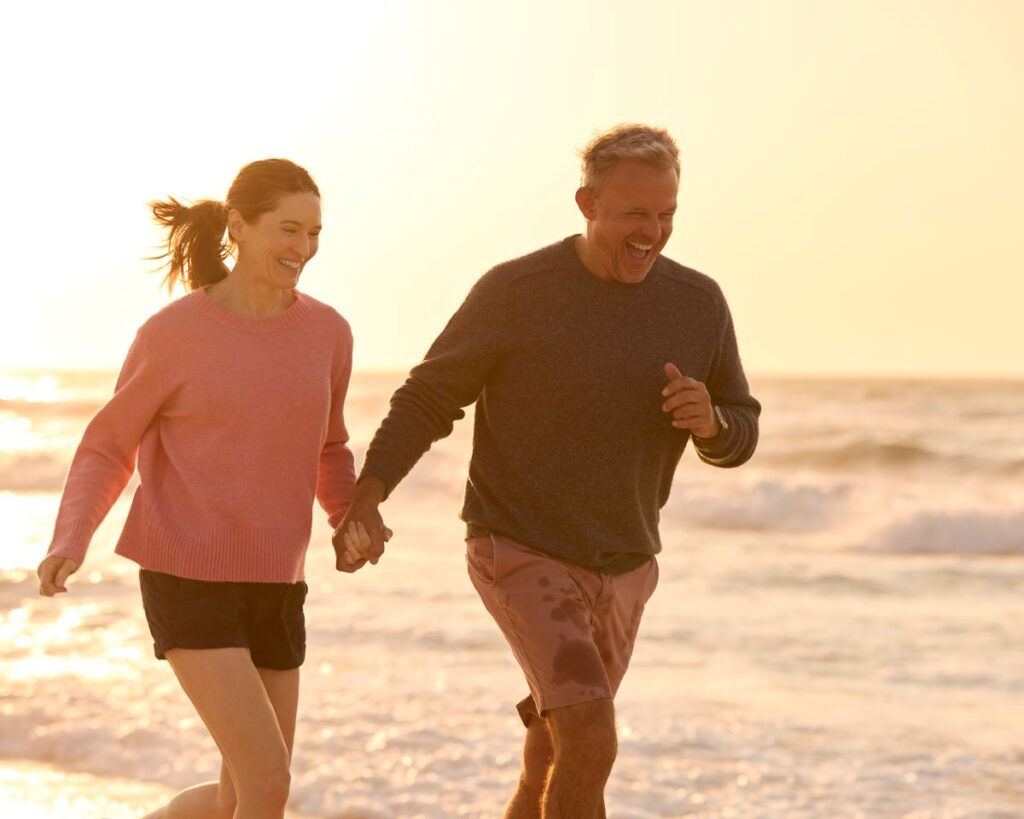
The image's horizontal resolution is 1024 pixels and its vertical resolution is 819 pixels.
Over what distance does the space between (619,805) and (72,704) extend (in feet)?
9.52

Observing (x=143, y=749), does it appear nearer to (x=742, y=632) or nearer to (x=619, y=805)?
(x=619, y=805)

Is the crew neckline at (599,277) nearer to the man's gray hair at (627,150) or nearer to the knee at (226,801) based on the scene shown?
the man's gray hair at (627,150)

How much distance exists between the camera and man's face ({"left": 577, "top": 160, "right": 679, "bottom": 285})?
406 centimetres

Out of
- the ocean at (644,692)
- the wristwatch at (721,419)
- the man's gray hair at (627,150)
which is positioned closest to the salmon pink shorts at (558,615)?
the wristwatch at (721,419)

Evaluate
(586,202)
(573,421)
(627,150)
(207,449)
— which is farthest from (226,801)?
(627,150)

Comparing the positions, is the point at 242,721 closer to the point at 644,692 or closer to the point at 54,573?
the point at 54,573

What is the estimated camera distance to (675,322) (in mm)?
4305

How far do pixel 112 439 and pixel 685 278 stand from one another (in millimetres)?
1563

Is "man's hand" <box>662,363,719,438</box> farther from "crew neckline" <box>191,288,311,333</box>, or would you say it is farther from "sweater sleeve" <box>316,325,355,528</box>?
"crew neckline" <box>191,288,311,333</box>

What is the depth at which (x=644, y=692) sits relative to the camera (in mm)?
8203

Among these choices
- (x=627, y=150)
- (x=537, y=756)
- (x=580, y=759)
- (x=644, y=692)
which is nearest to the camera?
(x=580, y=759)

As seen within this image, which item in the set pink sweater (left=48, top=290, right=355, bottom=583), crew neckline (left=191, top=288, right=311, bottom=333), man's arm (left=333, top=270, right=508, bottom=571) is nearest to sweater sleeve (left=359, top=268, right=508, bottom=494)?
man's arm (left=333, top=270, right=508, bottom=571)

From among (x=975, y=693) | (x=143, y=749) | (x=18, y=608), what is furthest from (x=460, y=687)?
(x=18, y=608)

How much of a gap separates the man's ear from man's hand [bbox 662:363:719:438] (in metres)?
0.44
